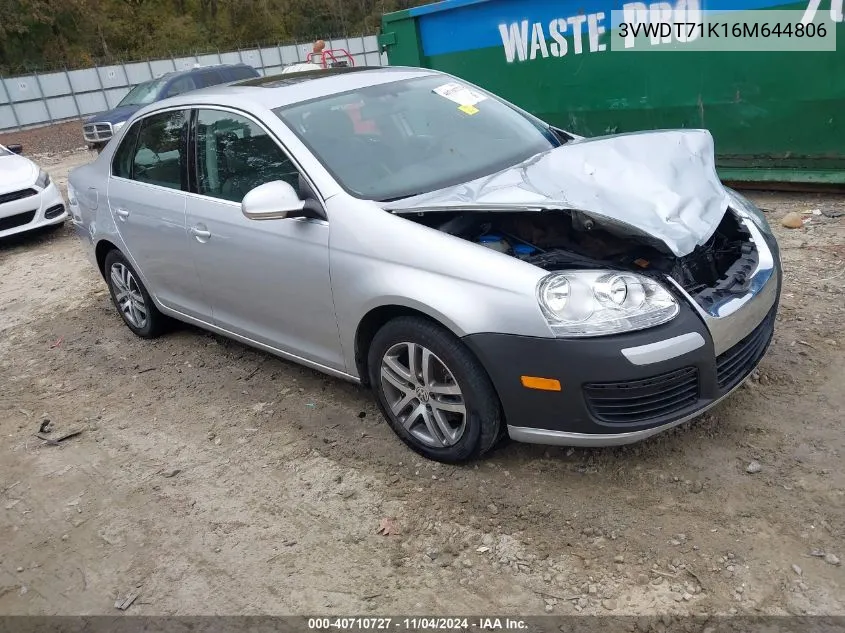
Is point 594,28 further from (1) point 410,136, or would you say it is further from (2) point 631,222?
(2) point 631,222

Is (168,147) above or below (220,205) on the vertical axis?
above

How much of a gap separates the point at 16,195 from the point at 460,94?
6.54 metres

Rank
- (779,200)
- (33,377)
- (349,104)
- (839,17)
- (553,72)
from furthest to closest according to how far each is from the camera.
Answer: (553,72)
(779,200)
(839,17)
(33,377)
(349,104)

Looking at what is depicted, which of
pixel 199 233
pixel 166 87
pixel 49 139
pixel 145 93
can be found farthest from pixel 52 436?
pixel 49 139

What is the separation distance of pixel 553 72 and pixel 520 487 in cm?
538

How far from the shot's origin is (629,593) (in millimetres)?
2430

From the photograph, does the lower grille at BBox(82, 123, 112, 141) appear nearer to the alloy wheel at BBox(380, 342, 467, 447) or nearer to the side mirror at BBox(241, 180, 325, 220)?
the side mirror at BBox(241, 180, 325, 220)

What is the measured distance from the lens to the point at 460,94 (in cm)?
410

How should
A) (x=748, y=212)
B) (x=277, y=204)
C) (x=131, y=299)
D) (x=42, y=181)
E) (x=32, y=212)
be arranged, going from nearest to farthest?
(x=277, y=204) < (x=748, y=212) < (x=131, y=299) < (x=32, y=212) < (x=42, y=181)

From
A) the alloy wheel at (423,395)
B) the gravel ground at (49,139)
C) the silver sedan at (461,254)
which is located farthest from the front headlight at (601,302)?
the gravel ground at (49,139)

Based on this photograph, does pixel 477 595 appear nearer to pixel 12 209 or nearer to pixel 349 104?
pixel 349 104

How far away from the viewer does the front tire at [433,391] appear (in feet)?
9.53

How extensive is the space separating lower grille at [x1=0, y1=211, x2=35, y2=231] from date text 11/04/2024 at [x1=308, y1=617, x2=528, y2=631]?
762 centimetres

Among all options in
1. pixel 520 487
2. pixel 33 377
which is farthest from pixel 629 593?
pixel 33 377
